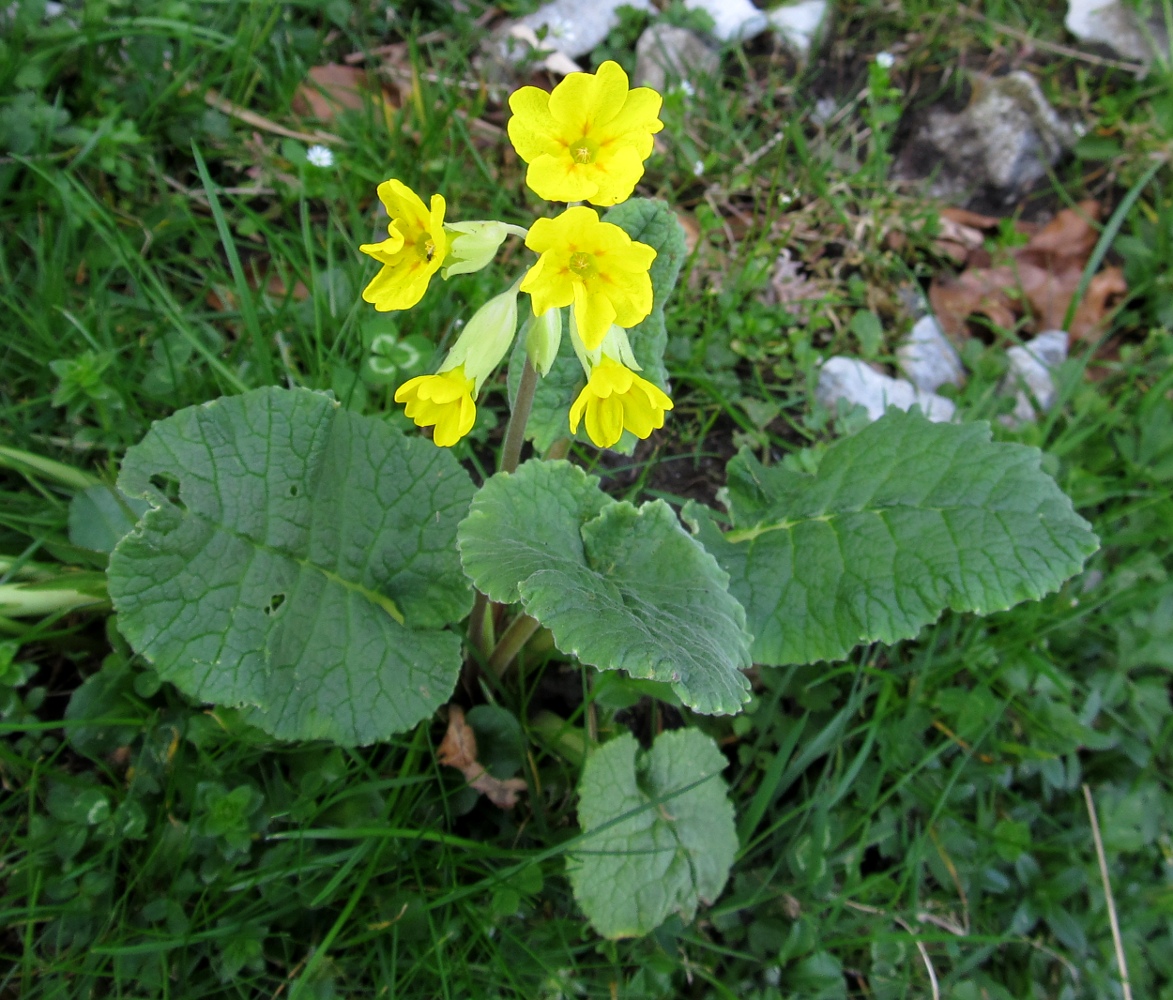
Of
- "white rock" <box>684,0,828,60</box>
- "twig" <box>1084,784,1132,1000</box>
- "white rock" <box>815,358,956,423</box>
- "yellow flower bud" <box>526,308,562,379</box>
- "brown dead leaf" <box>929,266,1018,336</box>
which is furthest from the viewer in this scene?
"white rock" <box>684,0,828,60</box>

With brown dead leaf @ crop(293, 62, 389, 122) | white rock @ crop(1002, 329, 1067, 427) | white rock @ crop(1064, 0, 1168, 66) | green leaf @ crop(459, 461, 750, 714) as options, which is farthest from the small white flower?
white rock @ crop(1064, 0, 1168, 66)

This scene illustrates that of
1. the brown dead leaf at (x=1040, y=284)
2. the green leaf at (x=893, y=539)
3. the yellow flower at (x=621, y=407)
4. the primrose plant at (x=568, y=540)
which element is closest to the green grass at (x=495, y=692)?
the brown dead leaf at (x=1040, y=284)

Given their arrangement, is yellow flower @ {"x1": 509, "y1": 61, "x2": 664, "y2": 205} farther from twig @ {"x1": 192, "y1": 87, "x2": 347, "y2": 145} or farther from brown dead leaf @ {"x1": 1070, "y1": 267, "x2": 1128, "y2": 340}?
brown dead leaf @ {"x1": 1070, "y1": 267, "x2": 1128, "y2": 340}

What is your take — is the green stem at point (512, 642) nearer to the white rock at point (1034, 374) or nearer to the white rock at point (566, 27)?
the white rock at point (1034, 374)

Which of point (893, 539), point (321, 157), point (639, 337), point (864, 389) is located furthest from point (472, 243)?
point (864, 389)

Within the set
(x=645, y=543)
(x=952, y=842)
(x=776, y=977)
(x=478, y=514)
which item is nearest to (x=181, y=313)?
(x=478, y=514)
